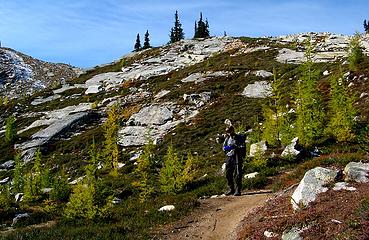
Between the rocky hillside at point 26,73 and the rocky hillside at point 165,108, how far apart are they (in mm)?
21825

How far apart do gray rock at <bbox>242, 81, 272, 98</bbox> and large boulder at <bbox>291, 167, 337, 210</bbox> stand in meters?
31.1

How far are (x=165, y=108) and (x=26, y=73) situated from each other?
247ft

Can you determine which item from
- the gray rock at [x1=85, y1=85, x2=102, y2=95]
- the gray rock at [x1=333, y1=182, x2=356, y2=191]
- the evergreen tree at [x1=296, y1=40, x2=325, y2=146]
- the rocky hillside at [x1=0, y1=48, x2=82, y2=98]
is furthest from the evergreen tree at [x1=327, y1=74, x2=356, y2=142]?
the rocky hillside at [x1=0, y1=48, x2=82, y2=98]

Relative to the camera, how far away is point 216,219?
14.2m

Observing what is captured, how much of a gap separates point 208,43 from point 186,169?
72.3m

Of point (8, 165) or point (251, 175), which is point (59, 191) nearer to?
point (251, 175)

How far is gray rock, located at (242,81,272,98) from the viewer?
45.1m

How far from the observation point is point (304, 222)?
34.6ft

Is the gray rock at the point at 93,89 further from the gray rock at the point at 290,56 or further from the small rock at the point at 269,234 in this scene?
the small rock at the point at 269,234

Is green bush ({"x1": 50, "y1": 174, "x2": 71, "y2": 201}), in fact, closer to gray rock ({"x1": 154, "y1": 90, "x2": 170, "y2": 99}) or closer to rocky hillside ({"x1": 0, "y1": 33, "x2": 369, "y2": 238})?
rocky hillside ({"x1": 0, "y1": 33, "x2": 369, "y2": 238})

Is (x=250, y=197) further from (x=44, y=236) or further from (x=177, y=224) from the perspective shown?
(x=44, y=236)

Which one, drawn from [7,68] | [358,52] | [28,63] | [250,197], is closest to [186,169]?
[250,197]

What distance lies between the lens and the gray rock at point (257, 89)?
45.1m

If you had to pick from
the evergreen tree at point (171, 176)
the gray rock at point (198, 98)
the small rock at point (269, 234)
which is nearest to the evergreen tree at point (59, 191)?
the evergreen tree at point (171, 176)
